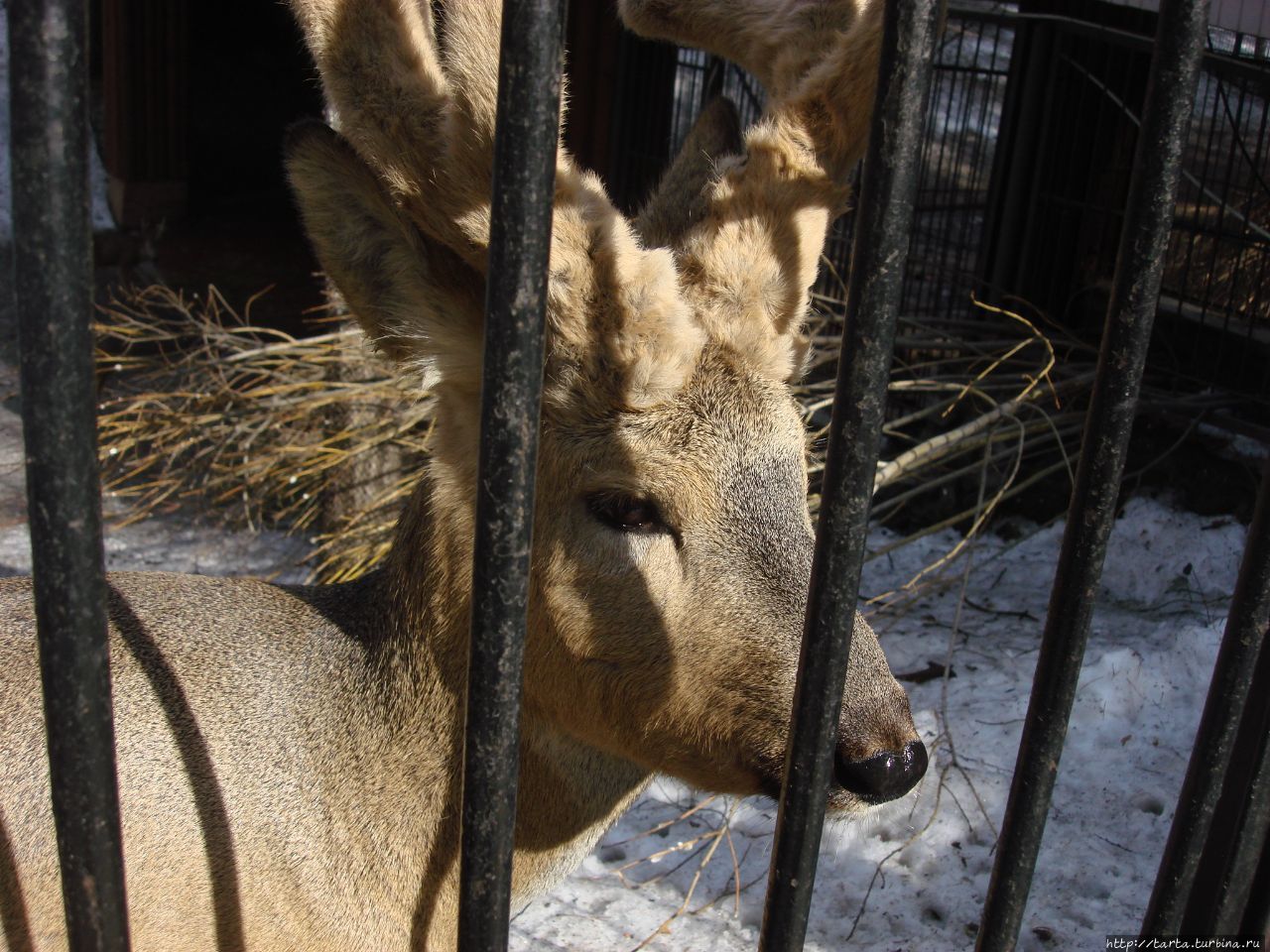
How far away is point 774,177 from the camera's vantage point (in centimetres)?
215

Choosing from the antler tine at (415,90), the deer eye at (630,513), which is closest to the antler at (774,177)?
the deer eye at (630,513)

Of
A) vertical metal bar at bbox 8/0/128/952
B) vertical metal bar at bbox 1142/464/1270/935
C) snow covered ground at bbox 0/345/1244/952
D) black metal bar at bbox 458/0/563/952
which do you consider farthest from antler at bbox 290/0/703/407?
snow covered ground at bbox 0/345/1244/952

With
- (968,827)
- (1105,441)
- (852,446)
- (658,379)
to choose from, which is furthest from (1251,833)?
(968,827)

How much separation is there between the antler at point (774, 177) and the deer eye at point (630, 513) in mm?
336

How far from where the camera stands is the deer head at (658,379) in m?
1.82

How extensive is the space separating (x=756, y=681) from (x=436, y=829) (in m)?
0.67

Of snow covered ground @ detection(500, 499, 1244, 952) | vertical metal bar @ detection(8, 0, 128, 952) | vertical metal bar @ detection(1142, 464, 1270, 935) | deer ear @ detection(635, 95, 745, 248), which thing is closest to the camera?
vertical metal bar @ detection(8, 0, 128, 952)

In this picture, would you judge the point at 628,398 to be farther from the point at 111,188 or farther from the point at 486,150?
the point at 111,188

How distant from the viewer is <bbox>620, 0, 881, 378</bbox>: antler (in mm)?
2070

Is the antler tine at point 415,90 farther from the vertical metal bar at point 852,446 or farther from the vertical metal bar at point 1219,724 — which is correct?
the vertical metal bar at point 1219,724

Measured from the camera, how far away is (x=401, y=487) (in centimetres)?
516

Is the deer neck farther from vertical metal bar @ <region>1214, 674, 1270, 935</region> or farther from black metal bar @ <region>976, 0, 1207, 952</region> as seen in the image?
vertical metal bar @ <region>1214, 674, 1270, 935</region>

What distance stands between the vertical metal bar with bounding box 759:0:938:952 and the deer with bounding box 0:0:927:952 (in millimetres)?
335

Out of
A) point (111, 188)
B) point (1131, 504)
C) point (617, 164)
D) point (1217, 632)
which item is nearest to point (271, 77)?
point (111, 188)
